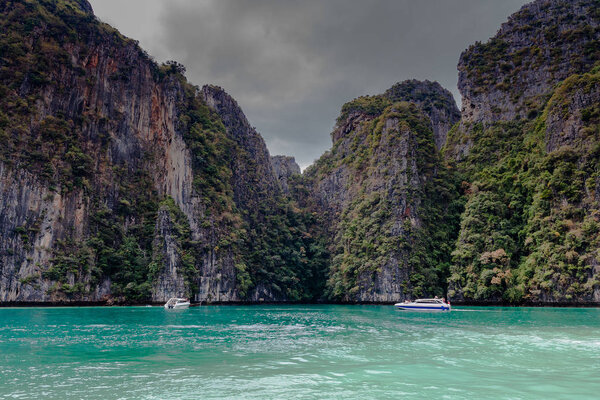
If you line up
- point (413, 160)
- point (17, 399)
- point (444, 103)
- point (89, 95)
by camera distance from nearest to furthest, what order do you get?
point (17, 399), point (89, 95), point (413, 160), point (444, 103)

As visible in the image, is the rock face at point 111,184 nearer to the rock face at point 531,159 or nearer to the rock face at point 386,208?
the rock face at point 386,208

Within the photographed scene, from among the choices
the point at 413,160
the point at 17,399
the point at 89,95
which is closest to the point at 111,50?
the point at 89,95

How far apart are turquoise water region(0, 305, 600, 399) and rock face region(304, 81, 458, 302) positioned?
125 ft

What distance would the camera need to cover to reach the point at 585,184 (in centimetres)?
4800

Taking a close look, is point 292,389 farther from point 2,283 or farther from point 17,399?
point 2,283

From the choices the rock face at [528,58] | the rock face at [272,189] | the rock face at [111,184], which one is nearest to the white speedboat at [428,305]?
the rock face at [272,189]

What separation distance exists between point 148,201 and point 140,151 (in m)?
8.53

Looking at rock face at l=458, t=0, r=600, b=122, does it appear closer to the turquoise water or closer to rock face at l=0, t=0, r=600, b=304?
rock face at l=0, t=0, r=600, b=304

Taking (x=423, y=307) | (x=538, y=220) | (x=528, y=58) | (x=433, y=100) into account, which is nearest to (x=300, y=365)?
(x=423, y=307)

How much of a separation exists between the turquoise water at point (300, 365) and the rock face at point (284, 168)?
249 ft

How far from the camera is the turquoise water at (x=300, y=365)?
10.0m


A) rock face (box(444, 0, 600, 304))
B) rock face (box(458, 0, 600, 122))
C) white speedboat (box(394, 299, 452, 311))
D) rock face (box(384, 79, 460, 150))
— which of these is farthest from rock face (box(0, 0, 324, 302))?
rock face (box(384, 79, 460, 150))

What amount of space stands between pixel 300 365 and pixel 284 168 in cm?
10253

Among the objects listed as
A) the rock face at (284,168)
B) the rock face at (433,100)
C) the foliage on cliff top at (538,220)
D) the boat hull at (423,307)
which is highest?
the rock face at (433,100)
